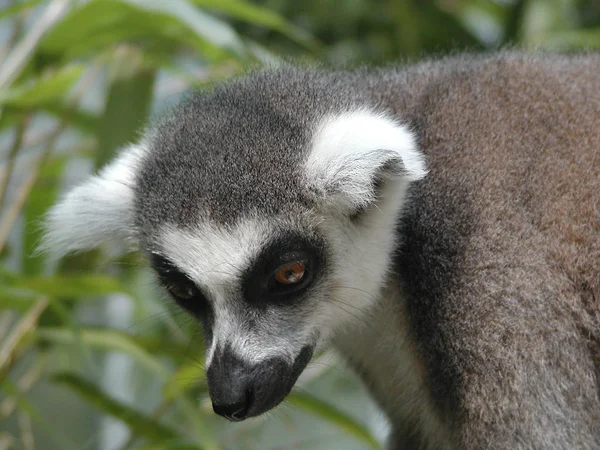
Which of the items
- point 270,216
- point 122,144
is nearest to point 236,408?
point 270,216

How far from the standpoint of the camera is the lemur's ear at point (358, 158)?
2.19 m

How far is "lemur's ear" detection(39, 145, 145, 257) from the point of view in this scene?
255 centimetres

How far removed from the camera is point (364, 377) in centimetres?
280

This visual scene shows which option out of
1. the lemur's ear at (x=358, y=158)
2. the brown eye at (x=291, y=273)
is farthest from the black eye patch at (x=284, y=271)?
the lemur's ear at (x=358, y=158)

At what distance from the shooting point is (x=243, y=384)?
214 cm

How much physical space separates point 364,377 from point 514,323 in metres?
0.80

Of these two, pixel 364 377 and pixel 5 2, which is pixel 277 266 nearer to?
pixel 364 377

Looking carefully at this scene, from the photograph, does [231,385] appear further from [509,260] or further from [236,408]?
[509,260]

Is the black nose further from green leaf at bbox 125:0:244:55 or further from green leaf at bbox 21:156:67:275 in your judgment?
green leaf at bbox 21:156:67:275

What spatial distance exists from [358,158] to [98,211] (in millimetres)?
893

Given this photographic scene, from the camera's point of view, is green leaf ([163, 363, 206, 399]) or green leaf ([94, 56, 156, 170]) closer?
green leaf ([163, 363, 206, 399])

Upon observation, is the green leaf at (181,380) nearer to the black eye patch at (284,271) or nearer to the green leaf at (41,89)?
the black eye patch at (284,271)

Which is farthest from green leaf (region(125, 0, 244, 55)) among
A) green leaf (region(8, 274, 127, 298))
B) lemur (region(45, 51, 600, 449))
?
green leaf (region(8, 274, 127, 298))

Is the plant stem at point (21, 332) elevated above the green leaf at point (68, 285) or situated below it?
below
